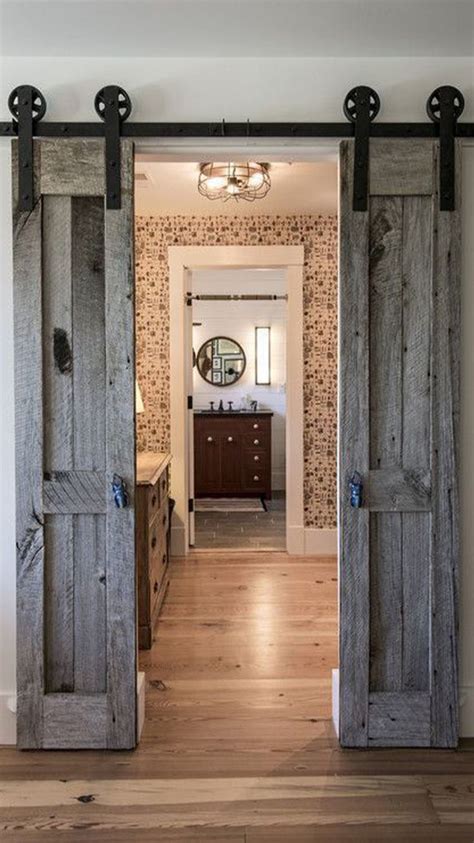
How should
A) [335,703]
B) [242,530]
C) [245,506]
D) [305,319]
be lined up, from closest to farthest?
[335,703]
[305,319]
[242,530]
[245,506]

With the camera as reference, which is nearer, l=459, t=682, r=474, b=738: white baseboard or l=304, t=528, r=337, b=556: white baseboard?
l=459, t=682, r=474, b=738: white baseboard

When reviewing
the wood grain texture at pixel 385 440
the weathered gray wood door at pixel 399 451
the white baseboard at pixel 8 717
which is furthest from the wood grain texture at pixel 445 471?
the white baseboard at pixel 8 717

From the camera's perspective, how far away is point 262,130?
85.8 inches

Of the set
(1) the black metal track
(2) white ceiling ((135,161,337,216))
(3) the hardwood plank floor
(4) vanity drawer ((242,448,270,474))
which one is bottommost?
(3) the hardwood plank floor

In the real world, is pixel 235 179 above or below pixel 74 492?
above

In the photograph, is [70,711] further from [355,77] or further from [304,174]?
[304,174]

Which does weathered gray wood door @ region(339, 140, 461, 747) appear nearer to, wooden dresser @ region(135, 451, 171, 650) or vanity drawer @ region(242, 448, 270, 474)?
wooden dresser @ region(135, 451, 171, 650)

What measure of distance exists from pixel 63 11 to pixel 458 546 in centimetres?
236

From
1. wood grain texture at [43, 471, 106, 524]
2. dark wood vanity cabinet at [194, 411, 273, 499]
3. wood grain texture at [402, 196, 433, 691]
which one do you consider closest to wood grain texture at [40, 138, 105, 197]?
wood grain texture at [43, 471, 106, 524]

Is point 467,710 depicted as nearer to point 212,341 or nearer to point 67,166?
point 67,166

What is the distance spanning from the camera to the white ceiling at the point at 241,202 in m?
3.54

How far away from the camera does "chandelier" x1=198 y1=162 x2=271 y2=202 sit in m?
3.50

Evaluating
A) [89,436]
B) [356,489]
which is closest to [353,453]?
[356,489]

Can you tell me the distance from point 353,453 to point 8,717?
1.68 m
